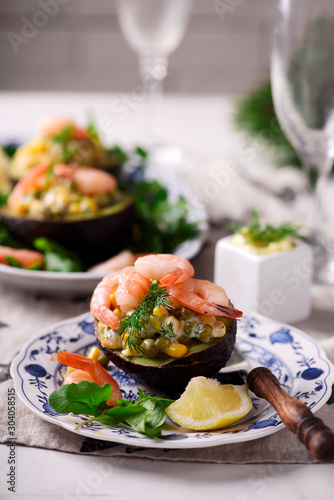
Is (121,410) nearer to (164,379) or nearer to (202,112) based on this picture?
(164,379)

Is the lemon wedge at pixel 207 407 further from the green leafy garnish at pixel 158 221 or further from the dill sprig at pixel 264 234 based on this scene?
the green leafy garnish at pixel 158 221

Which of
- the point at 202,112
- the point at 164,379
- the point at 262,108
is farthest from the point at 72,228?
the point at 202,112

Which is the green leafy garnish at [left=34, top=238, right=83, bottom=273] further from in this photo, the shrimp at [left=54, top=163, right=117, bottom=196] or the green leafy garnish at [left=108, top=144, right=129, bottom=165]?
the green leafy garnish at [left=108, top=144, right=129, bottom=165]

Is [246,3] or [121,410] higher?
[246,3]

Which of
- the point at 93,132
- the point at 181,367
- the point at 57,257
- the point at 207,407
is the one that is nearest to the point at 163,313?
the point at 181,367

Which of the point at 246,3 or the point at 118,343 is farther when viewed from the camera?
the point at 246,3

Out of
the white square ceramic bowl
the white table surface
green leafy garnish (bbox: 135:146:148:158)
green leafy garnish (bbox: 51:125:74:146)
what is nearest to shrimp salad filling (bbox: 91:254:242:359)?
the white table surface

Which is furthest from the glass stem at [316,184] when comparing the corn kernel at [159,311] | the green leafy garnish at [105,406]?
the green leafy garnish at [105,406]
